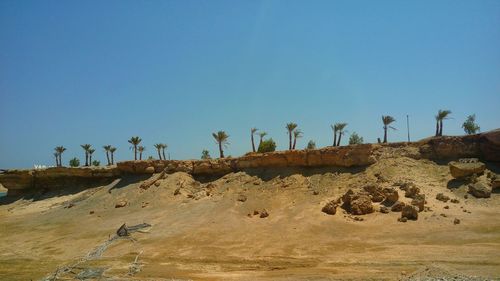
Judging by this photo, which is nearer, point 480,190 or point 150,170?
point 480,190

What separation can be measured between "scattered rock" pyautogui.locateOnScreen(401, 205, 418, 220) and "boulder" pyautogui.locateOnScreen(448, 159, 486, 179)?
16.1 feet

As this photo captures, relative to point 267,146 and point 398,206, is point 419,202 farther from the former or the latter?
point 267,146

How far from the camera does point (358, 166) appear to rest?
922 inches

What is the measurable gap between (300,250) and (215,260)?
11.1 ft

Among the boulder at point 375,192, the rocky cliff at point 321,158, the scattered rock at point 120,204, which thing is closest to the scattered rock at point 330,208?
the boulder at point 375,192

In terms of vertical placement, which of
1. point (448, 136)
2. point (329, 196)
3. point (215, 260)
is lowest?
point (215, 260)

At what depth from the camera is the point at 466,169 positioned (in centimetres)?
2072

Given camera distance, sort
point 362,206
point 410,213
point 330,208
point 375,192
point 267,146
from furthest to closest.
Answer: point 267,146
point 375,192
point 330,208
point 362,206
point 410,213

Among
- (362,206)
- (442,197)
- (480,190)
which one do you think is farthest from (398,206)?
(480,190)

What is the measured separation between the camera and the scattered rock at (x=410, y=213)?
17.7m

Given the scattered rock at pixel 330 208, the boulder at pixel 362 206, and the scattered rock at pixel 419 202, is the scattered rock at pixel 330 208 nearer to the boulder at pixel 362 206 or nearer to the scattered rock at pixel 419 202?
the boulder at pixel 362 206

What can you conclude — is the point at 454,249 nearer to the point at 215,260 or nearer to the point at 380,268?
the point at 380,268

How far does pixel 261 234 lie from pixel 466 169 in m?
11.7

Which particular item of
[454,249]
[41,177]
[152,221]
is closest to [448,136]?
[454,249]
